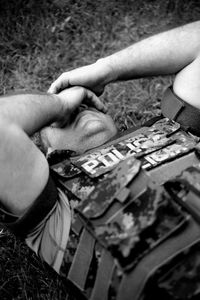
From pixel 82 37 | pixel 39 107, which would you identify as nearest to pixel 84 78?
pixel 39 107

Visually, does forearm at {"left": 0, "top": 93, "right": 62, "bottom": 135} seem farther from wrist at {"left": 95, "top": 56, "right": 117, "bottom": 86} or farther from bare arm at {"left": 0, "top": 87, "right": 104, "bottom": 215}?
wrist at {"left": 95, "top": 56, "right": 117, "bottom": 86}

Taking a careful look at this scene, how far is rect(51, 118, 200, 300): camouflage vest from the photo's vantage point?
4.53ft

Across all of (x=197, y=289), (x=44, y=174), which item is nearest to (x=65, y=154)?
(x=44, y=174)

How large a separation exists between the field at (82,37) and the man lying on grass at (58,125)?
2.21 feet

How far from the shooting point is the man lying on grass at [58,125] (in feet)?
5.53

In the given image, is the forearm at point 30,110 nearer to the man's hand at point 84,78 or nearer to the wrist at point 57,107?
the wrist at point 57,107

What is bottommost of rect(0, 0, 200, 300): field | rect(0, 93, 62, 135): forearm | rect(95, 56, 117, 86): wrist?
rect(0, 0, 200, 300): field

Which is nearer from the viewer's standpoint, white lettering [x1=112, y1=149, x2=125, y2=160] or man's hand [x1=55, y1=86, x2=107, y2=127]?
white lettering [x1=112, y1=149, x2=125, y2=160]

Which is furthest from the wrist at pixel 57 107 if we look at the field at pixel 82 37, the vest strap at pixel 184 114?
the field at pixel 82 37

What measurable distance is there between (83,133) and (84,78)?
30cm

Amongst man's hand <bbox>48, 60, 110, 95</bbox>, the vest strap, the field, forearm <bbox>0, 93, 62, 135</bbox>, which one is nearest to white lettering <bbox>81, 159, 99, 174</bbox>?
forearm <bbox>0, 93, 62, 135</bbox>

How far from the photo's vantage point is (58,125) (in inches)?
83.2

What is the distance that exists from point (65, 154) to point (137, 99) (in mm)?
1161

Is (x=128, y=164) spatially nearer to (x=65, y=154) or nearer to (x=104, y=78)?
(x=65, y=154)
